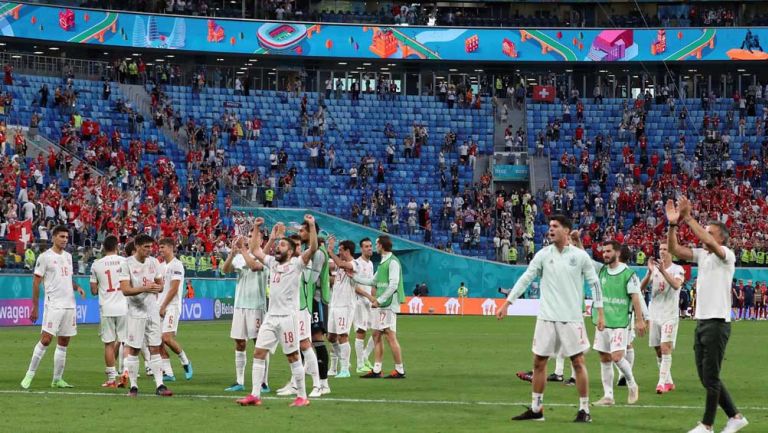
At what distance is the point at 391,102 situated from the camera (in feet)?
258

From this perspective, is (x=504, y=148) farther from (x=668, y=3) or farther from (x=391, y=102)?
(x=668, y=3)

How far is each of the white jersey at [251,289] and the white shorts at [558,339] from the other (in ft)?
19.0

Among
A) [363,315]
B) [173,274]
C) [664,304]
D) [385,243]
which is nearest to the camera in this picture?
[664,304]

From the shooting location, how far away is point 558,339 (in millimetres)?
16297

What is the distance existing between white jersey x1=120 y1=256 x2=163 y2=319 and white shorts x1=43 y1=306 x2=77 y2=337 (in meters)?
1.77

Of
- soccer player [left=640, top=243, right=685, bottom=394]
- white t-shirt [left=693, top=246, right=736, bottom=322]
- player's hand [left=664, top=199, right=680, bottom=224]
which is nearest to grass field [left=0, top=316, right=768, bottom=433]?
soccer player [left=640, top=243, right=685, bottom=394]

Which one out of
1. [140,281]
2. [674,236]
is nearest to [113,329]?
[140,281]

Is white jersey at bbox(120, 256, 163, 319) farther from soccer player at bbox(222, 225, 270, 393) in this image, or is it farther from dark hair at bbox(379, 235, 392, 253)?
dark hair at bbox(379, 235, 392, 253)

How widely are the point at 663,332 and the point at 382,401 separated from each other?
18.4 ft

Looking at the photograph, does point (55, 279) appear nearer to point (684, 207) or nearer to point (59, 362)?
point (59, 362)

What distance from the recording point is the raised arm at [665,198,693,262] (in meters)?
14.5

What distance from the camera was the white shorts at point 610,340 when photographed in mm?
19125

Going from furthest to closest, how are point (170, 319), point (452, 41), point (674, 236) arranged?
point (452, 41)
point (170, 319)
point (674, 236)

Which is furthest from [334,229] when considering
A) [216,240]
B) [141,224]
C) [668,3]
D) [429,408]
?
[429,408]
